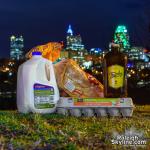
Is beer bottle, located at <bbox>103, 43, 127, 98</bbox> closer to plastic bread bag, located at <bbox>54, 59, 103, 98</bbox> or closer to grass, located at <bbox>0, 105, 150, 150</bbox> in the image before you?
plastic bread bag, located at <bbox>54, 59, 103, 98</bbox>

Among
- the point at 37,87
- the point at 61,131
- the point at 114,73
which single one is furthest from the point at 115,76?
the point at 61,131

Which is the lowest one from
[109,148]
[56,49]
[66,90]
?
[109,148]

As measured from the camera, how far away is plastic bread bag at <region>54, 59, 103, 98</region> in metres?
7.61

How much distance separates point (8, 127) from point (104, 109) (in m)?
1.86

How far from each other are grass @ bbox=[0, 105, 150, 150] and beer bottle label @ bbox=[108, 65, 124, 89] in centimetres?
65

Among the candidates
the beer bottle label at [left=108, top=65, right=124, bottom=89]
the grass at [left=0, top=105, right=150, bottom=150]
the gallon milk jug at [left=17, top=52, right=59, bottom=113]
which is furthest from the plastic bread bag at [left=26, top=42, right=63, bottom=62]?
the grass at [left=0, top=105, right=150, bottom=150]

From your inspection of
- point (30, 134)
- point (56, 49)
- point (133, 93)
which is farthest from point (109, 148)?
point (133, 93)

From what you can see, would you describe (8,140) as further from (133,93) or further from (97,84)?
(133,93)

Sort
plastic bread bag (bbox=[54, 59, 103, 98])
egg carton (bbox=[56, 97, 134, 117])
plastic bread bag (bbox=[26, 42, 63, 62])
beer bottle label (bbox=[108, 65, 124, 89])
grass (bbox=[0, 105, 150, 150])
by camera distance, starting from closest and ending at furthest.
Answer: grass (bbox=[0, 105, 150, 150]) → egg carton (bbox=[56, 97, 134, 117]) → beer bottle label (bbox=[108, 65, 124, 89]) → plastic bread bag (bbox=[54, 59, 103, 98]) → plastic bread bag (bbox=[26, 42, 63, 62])

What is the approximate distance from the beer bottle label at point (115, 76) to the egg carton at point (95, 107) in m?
0.38

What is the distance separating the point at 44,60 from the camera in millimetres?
7199

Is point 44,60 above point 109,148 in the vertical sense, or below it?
above

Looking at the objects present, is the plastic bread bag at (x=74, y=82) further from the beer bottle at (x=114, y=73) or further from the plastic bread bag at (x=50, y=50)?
the beer bottle at (x=114, y=73)

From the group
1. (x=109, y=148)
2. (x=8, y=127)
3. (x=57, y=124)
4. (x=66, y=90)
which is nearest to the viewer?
(x=109, y=148)
